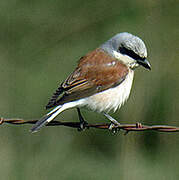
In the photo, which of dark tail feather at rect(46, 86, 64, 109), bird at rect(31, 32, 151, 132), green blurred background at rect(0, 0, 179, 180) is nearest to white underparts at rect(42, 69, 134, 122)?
bird at rect(31, 32, 151, 132)

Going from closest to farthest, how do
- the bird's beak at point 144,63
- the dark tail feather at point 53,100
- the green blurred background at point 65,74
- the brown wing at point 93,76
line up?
the dark tail feather at point 53,100, the brown wing at point 93,76, the bird's beak at point 144,63, the green blurred background at point 65,74

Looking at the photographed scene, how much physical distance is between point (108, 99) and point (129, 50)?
21.1 inches

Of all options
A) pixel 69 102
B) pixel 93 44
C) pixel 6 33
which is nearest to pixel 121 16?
pixel 93 44

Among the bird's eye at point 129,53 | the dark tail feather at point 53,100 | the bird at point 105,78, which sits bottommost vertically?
the dark tail feather at point 53,100

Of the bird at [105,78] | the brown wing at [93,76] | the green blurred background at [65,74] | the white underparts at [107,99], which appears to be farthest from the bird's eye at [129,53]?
the green blurred background at [65,74]

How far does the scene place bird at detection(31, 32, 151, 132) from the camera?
156 inches

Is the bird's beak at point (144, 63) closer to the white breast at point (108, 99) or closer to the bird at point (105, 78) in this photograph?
the bird at point (105, 78)

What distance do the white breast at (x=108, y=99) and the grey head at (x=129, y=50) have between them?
0.21 m

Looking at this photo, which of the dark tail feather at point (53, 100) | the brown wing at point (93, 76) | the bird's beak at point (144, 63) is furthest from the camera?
the bird's beak at point (144, 63)

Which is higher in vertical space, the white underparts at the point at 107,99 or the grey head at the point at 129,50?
the grey head at the point at 129,50

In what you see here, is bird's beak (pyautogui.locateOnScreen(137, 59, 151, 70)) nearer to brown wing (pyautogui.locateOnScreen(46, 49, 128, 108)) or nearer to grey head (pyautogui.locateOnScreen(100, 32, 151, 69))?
grey head (pyautogui.locateOnScreen(100, 32, 151, 69))

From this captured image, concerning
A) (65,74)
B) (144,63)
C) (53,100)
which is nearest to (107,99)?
(144,63)

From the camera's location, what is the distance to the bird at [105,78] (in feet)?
13.0

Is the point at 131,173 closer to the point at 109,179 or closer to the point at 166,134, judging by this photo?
the point at 109,179
